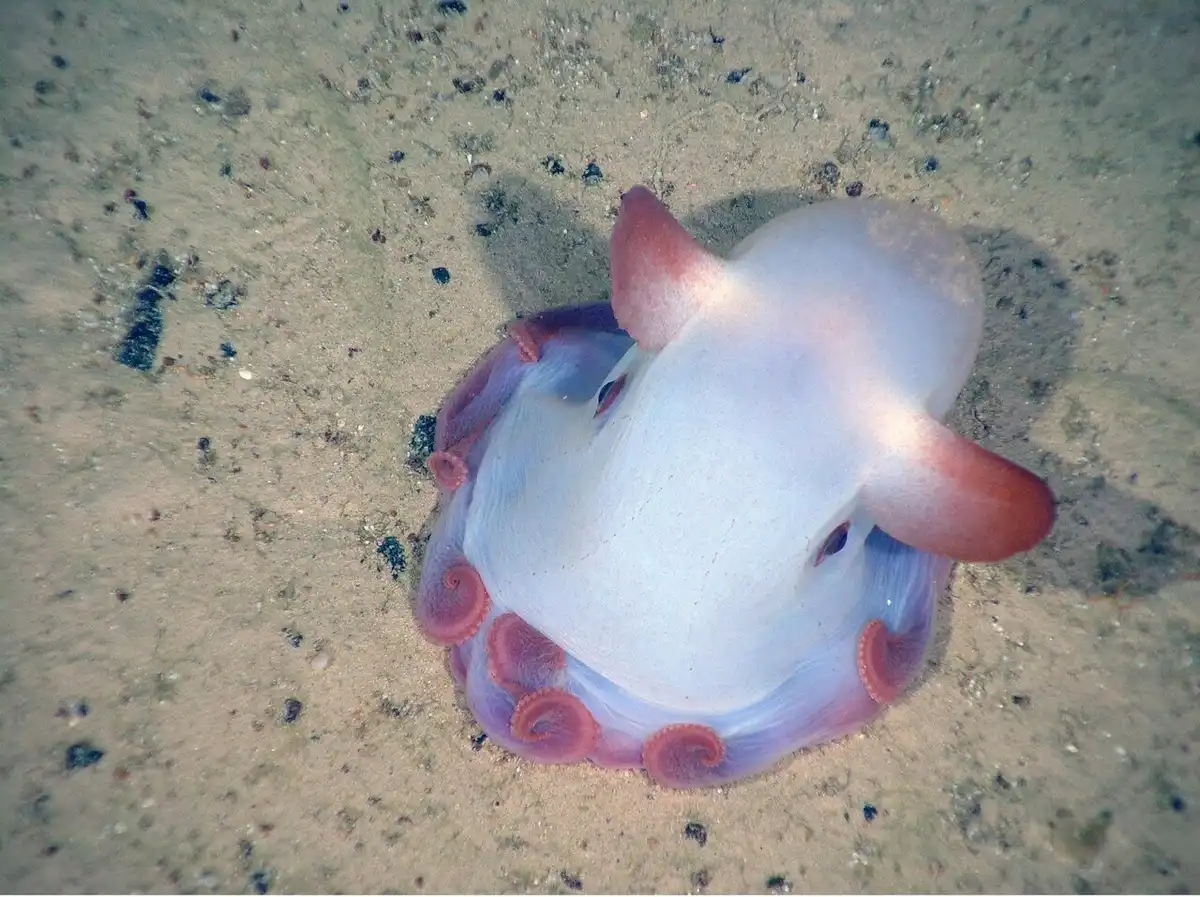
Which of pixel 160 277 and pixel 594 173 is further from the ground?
pixel 594 173

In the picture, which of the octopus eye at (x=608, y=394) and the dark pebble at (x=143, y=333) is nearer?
the octopus eye at (x=608, y=394)

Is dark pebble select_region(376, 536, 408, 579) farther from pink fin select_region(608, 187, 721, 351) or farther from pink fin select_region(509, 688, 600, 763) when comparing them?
pink fin select_region(608, 187, 721, 351)

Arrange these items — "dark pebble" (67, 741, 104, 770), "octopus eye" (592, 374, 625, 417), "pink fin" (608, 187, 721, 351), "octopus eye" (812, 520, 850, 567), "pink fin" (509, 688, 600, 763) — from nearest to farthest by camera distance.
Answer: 1. "pink fin" (608, 187, 721, 351)
2. "octopus eye" (812, 520, 850, 567)
3. "octopus eye" (592, 374, 625, 417)
4. "dark pebble" (67, 741, 104, 770)
5. "pink fin" (509, 688, 600, 763)

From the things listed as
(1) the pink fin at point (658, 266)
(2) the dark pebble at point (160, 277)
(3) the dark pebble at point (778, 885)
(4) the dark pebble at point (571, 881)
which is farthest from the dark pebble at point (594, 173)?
(3) the dark pebble at point (778, 885)

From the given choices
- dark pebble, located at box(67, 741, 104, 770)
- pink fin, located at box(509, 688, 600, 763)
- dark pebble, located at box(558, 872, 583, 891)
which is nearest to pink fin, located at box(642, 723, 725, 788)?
pink fin, located at box(509, 688, 600, 763)

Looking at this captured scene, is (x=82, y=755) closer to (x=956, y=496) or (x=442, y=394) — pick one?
(x=442, y=394)

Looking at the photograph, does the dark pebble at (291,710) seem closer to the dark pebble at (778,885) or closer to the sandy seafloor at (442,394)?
the sandy seafloor at (442,394)

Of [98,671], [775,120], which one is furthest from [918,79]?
[98,671]

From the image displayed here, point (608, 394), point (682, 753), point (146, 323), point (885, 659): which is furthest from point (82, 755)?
point (885, 659)
